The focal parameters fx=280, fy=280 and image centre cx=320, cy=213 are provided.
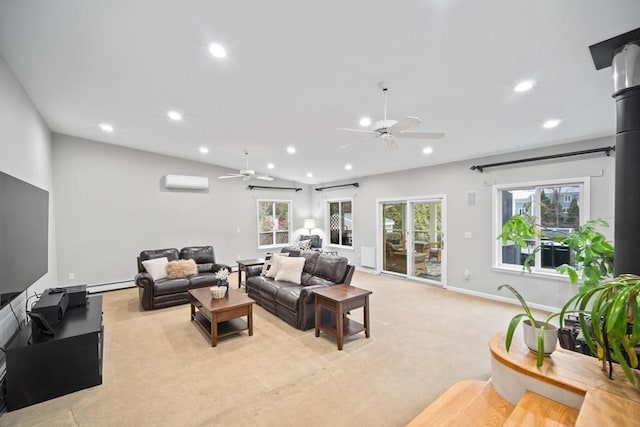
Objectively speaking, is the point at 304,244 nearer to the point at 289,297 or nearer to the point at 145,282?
the point at 289,297

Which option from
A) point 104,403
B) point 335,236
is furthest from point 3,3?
point 335,236

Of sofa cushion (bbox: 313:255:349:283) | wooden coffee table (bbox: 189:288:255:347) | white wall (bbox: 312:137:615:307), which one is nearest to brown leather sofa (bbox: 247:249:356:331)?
sofa cushion (bbox: 313:255:349:283)

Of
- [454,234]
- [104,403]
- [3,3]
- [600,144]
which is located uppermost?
[3,3]

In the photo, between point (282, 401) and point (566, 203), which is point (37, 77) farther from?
point (566, 203)

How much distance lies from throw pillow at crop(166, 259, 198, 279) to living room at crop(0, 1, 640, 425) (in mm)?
762

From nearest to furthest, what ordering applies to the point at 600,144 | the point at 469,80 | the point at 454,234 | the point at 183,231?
the point at 469,80 < the point at 600,144 < the point at 454,234 < the point at 183,231

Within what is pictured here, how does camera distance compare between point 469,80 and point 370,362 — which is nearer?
point 469,80

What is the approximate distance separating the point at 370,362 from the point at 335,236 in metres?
5.94

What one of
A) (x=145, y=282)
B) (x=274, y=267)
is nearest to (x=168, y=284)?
(x=145, y=282)

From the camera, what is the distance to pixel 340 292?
3600 millimetres

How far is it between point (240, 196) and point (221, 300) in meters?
4.57

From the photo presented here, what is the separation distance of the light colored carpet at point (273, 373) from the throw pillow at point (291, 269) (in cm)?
64

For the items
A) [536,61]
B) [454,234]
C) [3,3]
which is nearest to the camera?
[3,3]

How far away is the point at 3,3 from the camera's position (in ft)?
6.72
